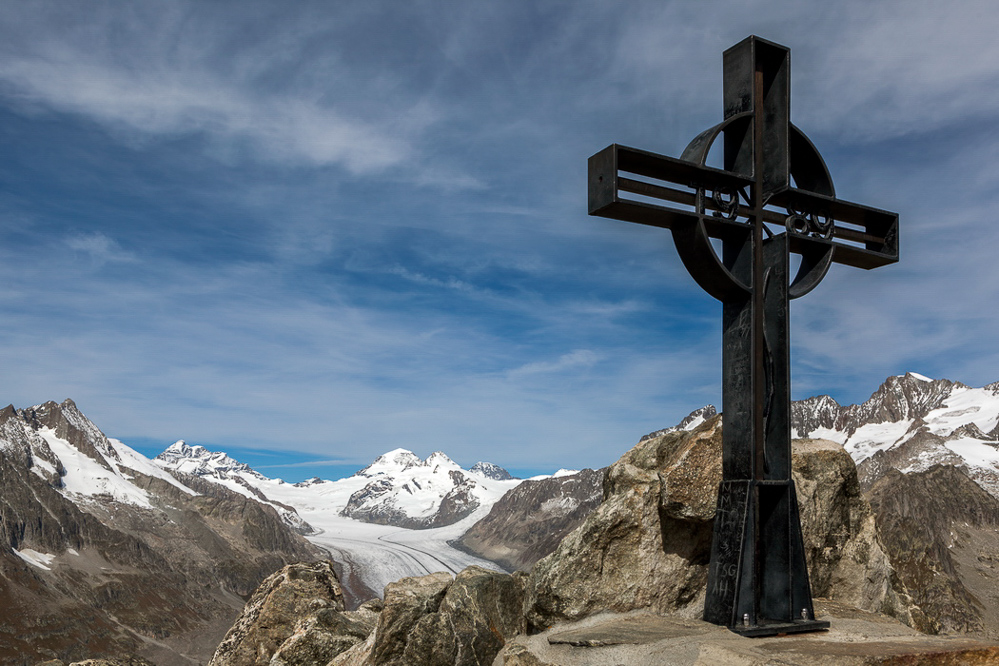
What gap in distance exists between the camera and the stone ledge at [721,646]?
8297 mm

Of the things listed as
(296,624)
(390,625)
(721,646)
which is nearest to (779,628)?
(721,646)

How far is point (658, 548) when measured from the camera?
37.0 ft

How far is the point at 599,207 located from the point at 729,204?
71.3 inches

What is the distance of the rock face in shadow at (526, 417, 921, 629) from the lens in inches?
431

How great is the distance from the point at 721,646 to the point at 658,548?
8.88 feet

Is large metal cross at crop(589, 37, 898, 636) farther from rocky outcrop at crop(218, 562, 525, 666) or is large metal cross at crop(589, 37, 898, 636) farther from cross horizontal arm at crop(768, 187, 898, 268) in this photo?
rocky outcrop at crop(218, 562, 525, 666)

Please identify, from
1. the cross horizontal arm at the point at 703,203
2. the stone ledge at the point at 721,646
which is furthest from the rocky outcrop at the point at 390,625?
the cross horizontal arm at the point at 703,203

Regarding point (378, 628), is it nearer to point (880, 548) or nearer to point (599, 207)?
point (599, 207)

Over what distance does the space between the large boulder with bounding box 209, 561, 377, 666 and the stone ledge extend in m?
3.82

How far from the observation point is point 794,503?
10.4 metres

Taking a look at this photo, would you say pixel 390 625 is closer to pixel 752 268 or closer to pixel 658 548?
pixel 658 548

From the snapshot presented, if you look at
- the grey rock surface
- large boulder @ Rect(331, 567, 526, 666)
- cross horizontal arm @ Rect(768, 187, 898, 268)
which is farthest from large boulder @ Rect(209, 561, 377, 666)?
cross horizontal arm @ Rect(768, 187, 898, 268)

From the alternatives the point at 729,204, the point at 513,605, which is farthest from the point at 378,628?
the point at 729,204

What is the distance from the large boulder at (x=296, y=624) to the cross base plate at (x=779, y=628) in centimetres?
638
